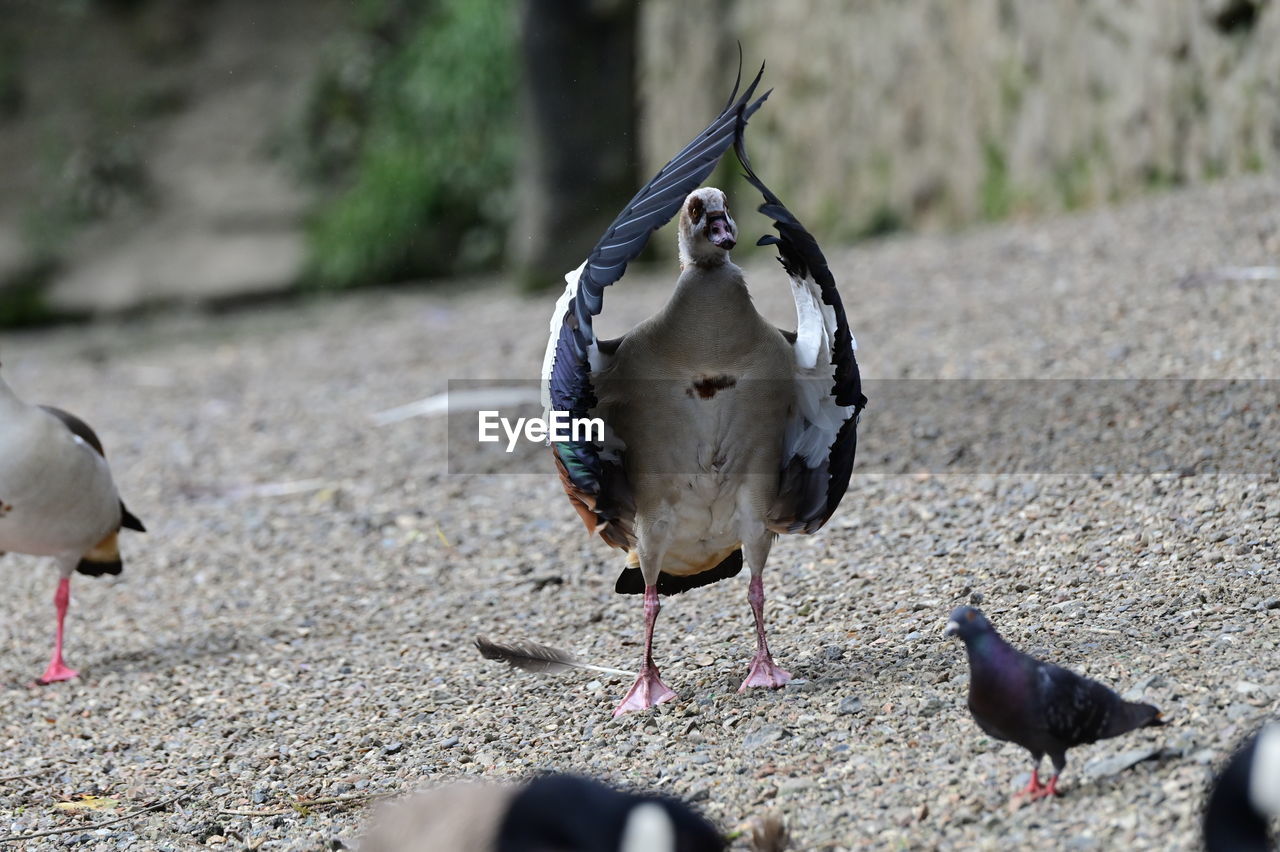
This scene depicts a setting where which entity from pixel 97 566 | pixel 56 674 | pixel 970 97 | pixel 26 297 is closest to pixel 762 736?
pixel 56 674

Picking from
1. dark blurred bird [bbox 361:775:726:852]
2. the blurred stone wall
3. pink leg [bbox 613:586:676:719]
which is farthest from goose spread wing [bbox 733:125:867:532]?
the blurred stone wall

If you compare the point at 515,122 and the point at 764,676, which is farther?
the point at 515,122

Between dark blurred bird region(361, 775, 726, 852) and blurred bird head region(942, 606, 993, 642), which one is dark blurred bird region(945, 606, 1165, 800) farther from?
dark blurred bird region(361, 775, 726, 852)

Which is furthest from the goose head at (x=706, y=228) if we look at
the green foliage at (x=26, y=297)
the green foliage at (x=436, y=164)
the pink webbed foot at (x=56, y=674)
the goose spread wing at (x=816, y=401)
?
the green foliage at (x=26, y=297)

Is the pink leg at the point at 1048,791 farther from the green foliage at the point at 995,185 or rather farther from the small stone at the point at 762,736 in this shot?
the green foliage at the point at 995,185

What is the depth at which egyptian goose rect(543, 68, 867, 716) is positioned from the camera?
3434mm

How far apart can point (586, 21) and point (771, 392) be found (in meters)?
9.64

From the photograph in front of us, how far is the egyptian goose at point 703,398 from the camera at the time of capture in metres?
3.43

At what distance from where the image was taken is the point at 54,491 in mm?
4906

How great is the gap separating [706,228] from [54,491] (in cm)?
255

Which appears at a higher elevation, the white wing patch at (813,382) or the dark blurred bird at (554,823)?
the white wing patch at (813,382)

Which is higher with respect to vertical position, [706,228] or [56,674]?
[706,228]

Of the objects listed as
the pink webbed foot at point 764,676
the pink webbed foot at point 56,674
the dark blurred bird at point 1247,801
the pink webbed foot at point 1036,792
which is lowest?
the pink webbed foot at point 56,674

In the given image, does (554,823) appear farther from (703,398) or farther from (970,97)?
(970,97)
